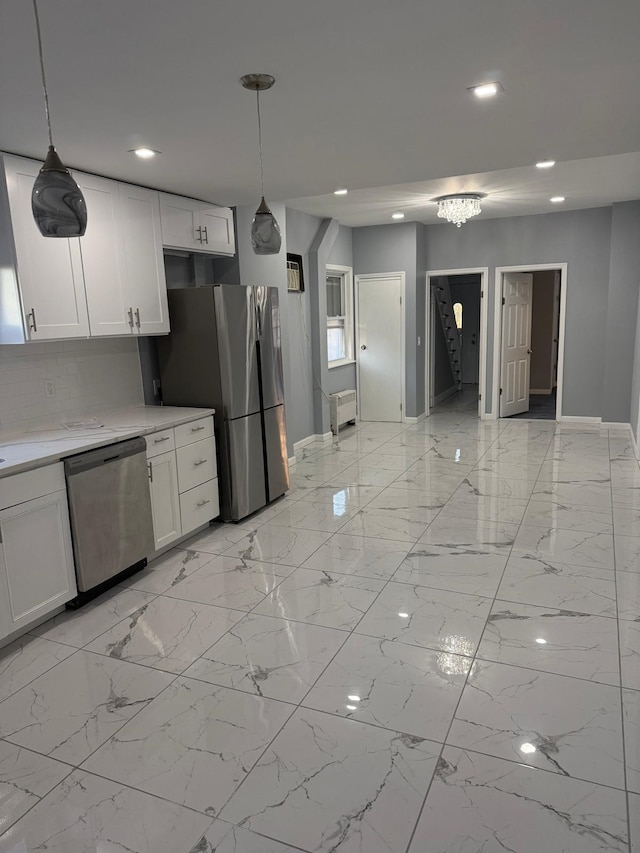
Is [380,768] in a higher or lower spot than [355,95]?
lower

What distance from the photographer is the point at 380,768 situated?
6.56ft

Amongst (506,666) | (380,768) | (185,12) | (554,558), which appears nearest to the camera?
(185,12)

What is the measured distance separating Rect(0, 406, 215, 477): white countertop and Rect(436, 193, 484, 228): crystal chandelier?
349 cm

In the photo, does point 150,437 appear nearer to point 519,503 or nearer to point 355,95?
point 355,95

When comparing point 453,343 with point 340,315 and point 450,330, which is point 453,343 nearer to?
point 450,330

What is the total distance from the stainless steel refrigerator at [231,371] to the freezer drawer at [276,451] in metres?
0.02

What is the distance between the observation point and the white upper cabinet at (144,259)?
388cm

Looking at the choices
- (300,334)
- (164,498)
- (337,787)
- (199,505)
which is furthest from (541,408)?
(337,787)

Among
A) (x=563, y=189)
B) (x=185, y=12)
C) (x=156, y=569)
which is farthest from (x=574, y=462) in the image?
(x=185, y=12)

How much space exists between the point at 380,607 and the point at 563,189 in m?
4.78

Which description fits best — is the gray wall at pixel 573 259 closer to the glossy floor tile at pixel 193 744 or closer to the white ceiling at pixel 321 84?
the white ceiling at pixel 321 84

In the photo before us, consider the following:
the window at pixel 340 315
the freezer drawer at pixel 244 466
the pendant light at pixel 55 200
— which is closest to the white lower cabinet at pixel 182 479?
the freezer drawer at pixel 244 466

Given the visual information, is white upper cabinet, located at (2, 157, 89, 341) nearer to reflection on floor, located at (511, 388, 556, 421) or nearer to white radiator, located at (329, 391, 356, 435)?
white radiator, located at (329, 391, 356, 435)

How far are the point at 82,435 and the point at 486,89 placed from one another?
279 centimetres
